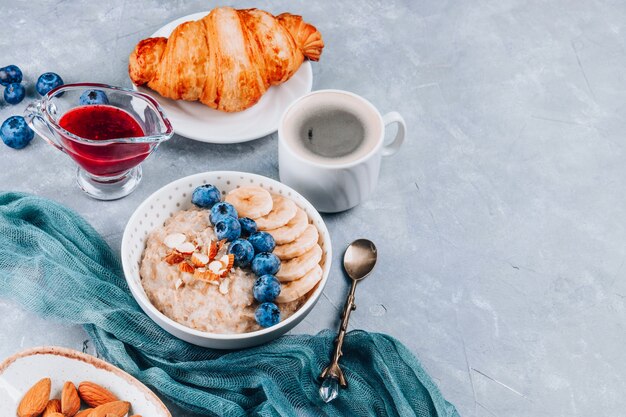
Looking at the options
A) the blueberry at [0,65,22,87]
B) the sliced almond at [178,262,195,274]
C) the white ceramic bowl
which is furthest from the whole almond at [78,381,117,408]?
the blueberry at [0,65,22,87]

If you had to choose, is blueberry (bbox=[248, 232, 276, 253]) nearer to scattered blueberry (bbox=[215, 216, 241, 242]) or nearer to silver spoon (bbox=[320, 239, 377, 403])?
scattered blueberry (bbox=[215, 216, 241, 242])

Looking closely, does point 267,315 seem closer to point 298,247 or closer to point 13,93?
point 298,247

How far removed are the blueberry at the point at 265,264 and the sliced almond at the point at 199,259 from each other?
9 centimetres

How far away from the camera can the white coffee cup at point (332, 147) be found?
5.66 ft

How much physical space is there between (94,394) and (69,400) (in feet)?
0.15

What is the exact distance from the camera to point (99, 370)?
1476 mm

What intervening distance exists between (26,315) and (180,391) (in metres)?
0.38

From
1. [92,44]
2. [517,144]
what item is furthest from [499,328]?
[92,44]

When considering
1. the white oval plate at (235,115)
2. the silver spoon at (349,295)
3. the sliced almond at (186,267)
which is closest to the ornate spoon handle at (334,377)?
the silver spoon at (349,295)

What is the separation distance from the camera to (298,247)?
1.61m

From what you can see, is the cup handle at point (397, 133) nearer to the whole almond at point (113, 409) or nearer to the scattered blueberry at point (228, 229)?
the scattered blueberry at point (228, 229)

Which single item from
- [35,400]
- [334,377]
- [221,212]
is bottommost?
[334,377]

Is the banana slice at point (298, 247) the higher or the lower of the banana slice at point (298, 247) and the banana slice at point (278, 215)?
the lower

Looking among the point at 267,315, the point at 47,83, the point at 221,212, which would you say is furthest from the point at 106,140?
the point at 267,315
